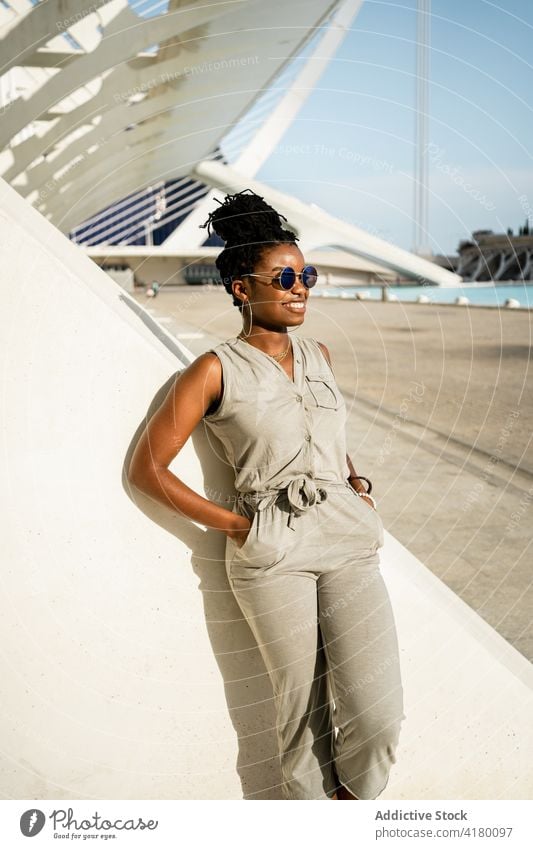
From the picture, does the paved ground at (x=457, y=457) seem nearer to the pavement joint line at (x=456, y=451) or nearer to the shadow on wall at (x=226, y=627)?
the pavement joint line at (x=456, y=451)

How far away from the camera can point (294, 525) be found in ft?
4.75

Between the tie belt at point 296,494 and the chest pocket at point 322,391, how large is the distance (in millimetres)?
153

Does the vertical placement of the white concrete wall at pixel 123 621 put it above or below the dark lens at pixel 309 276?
below

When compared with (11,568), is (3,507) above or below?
above

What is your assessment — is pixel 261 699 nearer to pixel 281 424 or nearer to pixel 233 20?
pixel 281 424

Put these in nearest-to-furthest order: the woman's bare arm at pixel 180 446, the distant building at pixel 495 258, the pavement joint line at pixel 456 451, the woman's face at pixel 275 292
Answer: the woman's bare arm at pixel 180 446
the woman's face at pixel 275 292
the pavement joint line at pixel 456 451
the distant building at pixel 495 258

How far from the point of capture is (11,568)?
1.53m

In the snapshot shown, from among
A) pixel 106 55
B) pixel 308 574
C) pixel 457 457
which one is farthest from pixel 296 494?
pixel 106 55

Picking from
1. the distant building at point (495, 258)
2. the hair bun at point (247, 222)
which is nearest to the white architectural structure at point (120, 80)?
the hair bun at point (247, 222)

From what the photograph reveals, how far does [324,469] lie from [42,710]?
0.80 m

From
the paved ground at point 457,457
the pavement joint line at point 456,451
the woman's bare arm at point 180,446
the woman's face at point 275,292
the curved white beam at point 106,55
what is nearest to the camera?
the woman's bare arm at point 180,446

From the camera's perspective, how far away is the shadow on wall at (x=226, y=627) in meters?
1.57
